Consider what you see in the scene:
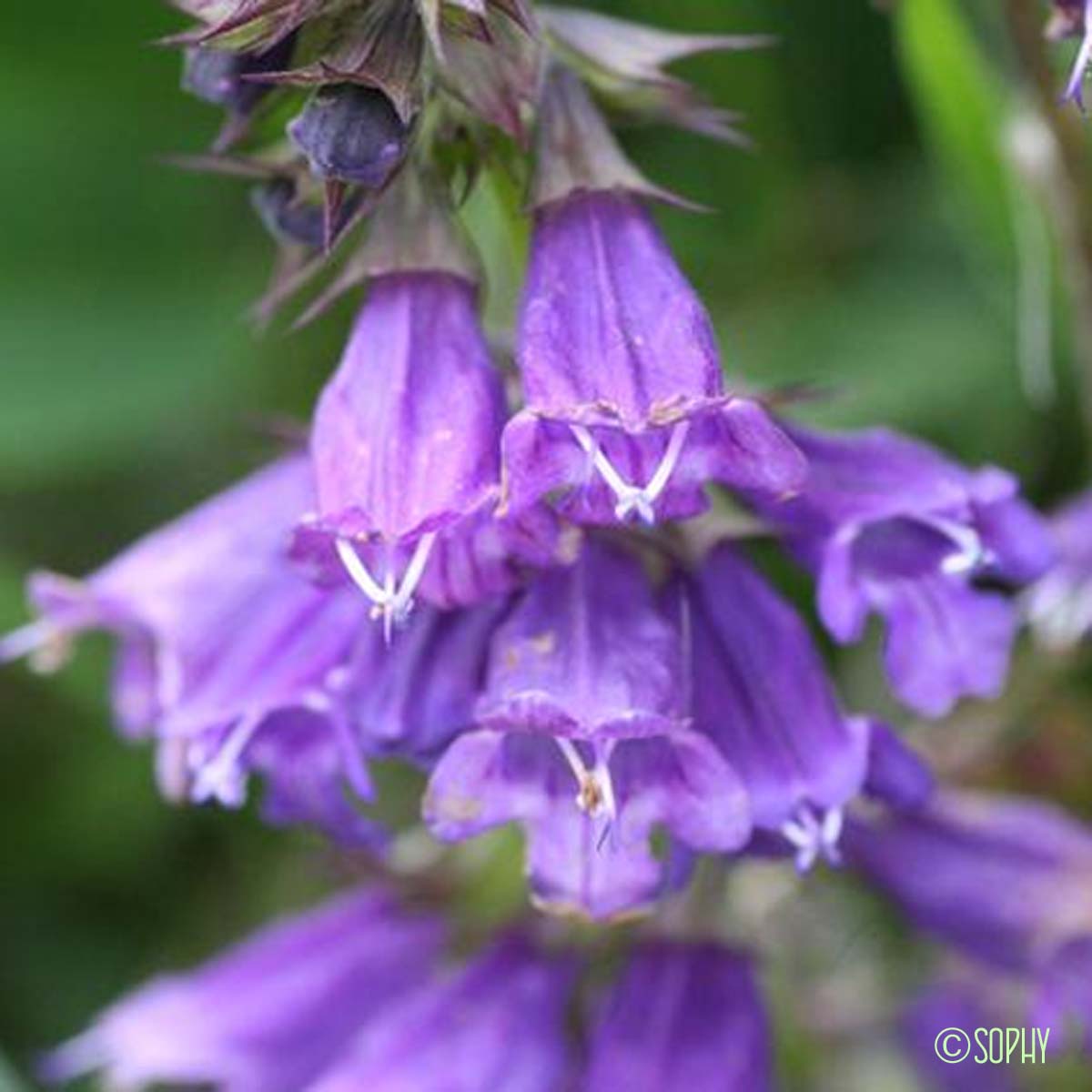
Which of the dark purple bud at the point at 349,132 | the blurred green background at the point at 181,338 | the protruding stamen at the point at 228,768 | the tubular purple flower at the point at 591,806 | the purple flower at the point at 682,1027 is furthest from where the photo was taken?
the blurred green background at the point at 181,338

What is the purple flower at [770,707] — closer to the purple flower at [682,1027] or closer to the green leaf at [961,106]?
the purple flower at [682,1027]

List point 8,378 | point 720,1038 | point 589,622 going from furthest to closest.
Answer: point 8,378, point 720,1038, point 589,622

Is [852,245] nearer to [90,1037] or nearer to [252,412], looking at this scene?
[252,412]

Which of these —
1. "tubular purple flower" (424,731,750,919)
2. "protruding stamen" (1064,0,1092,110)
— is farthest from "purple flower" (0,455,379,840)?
"protruding stamen" (1064,0,1092,110)

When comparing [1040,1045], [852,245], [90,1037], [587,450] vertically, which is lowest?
[90,1037]

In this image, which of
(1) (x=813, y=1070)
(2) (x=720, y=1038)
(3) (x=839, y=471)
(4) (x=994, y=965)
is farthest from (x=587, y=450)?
(1) (x=813, y=1070)

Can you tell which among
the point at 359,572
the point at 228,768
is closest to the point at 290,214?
the point at 359,572

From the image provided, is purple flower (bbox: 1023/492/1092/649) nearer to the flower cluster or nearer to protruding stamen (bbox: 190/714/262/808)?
the flower cluster

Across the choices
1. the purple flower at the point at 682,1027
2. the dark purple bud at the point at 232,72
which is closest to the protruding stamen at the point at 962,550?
the purple flower at the point at 682,1027
